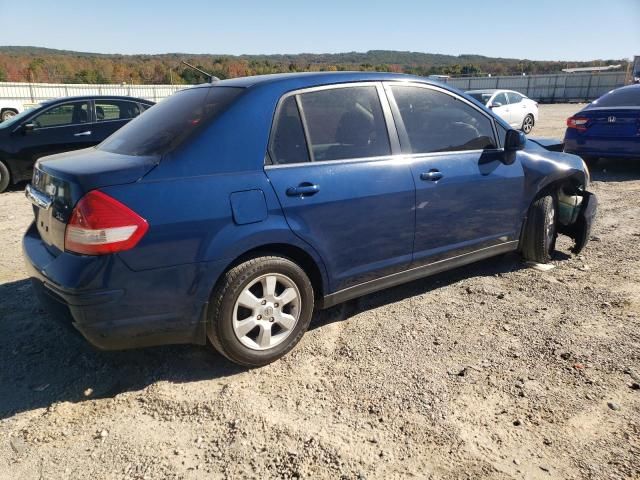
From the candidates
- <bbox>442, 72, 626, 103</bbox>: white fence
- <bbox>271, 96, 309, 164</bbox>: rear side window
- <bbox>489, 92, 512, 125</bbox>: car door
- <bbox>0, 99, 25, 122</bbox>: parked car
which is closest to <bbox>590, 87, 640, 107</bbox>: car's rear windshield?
<bbox>489, 92, 512, 125</bbox>: car door

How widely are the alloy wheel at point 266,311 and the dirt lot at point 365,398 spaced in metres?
0.21

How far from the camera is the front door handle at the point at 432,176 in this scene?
11.7 feet

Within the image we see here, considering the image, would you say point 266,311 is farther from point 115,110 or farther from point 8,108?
point 8,108

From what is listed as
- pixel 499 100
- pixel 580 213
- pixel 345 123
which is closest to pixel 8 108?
pixel 499 100

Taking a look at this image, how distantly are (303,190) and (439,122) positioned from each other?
1400 millimetres

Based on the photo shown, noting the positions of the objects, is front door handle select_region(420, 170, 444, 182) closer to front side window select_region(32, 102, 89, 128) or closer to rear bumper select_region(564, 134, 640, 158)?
rear bumper select_region(564, 134, 640, 158)

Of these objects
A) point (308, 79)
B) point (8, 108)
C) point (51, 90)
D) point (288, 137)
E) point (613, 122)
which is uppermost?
point (308, 79)

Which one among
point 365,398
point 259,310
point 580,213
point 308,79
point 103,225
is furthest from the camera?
point 580,213

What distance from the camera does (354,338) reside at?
349cm

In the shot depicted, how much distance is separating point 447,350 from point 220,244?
1647 mm

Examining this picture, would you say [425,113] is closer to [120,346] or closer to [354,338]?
[354,338]

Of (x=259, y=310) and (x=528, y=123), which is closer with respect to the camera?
(x=259, y=310)

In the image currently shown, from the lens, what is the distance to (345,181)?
321 cm

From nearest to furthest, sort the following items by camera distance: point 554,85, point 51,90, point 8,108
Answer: point 8,108, point 51,90, point 554,85
